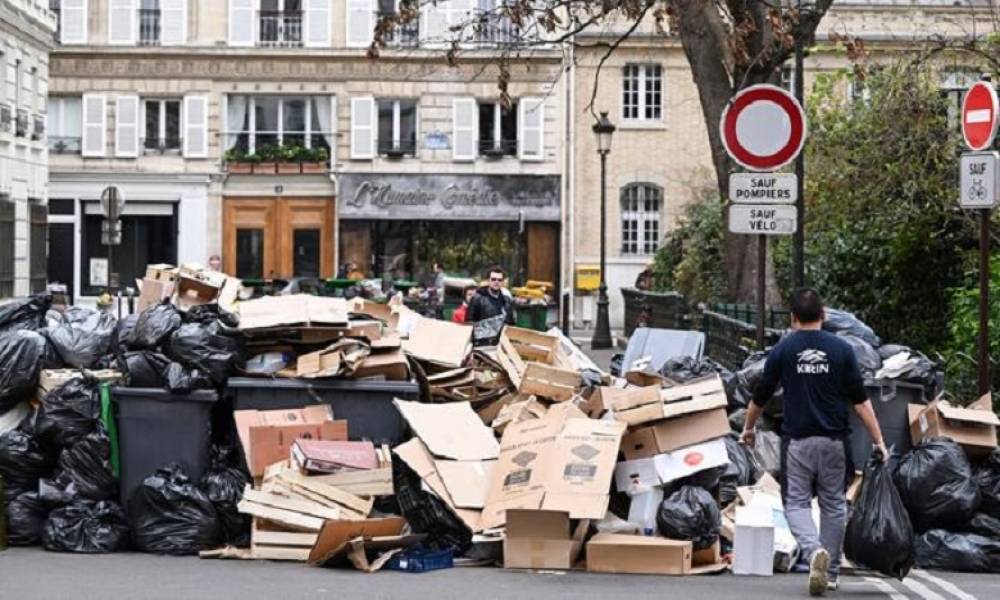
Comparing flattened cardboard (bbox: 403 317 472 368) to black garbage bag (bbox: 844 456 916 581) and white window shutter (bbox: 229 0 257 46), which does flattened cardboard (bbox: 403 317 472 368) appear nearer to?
black garbage bag (bbox: 844 456 916 581)

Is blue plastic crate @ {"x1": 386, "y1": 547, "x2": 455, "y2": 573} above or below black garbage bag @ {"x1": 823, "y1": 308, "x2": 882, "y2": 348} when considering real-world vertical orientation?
below

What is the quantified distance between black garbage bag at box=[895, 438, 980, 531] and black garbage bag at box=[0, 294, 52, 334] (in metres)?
5.82

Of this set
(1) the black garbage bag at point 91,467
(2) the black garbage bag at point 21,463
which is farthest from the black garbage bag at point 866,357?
(2) the black garbage bag at point 21,463

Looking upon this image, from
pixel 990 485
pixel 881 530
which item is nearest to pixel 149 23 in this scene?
pixel 990 485

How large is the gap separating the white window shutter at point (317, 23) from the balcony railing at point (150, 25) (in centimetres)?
397

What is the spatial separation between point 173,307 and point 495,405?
7.35ft

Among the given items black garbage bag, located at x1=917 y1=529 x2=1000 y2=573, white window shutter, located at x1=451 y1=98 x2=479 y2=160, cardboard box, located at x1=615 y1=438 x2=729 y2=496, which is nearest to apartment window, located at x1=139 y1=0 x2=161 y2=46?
white window shutter, located at x1=451 y1=98 x2=479 y2=160

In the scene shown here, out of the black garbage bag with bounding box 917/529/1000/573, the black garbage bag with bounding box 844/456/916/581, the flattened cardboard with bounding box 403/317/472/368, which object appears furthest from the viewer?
the flattened cardboard with bounding box 403/317/472/368

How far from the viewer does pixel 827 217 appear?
23781 mm

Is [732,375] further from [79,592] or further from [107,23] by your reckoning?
[107,23]

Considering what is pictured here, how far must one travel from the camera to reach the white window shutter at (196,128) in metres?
46.4

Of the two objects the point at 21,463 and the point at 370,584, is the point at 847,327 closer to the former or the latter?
the point at 370,584

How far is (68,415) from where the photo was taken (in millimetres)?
10828

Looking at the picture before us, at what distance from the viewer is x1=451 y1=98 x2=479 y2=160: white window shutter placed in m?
46.6
